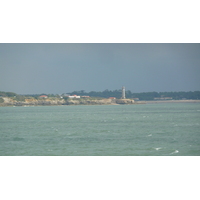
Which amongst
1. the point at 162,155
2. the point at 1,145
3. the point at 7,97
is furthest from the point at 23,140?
the point at 7,97

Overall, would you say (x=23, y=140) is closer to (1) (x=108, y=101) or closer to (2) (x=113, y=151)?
(2) (x=113, y=151)

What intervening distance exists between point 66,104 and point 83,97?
7.93m

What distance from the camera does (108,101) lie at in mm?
114375

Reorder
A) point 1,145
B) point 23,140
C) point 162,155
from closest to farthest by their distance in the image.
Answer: point 162,155 < point 1,145 < point 23,140

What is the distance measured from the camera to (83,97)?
115 meters

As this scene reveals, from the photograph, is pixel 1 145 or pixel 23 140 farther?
pixel 23 140

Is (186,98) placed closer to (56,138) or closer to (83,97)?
(83,97)

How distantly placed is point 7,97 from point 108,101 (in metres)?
36.1

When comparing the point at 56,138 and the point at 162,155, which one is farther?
the point at 56,138
